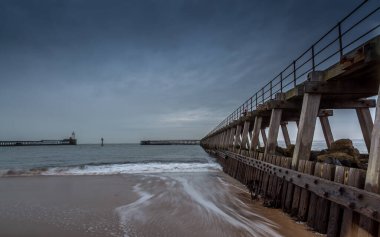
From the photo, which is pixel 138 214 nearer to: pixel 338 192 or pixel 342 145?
pixel 338 192

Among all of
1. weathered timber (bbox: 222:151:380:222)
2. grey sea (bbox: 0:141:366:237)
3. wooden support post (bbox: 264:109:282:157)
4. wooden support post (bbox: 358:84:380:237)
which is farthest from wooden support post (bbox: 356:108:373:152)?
wooden support post (bbox: 358:84:380:237)

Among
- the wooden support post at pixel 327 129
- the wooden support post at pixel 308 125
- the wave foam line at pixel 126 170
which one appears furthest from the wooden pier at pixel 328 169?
the wave foam line at pixel 126 170

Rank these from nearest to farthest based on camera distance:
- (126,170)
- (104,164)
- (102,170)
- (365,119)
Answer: (365,119) < (126,170) < (102,170) < (104,164)

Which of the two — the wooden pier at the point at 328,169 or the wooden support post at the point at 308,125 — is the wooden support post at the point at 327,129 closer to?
the wooden pier at the point at 328,169

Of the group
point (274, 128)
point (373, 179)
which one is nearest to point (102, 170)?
point (274, 128)

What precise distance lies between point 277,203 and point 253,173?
381 centimetres

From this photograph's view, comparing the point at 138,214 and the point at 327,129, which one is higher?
the point at 327,129

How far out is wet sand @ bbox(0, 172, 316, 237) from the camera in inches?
248

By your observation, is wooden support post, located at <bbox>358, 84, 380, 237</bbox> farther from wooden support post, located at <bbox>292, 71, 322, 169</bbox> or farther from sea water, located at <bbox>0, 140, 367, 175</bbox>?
sea water, located at <bbox>0, 140, 367, 175</bbox>

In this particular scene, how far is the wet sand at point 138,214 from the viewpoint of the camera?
20.7 ft

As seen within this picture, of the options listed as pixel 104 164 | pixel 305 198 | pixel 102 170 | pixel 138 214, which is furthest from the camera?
pixel 104 164

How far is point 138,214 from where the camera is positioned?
25.7 feet

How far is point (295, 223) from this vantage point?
651 cm

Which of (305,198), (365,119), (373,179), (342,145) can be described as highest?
(365,119)
